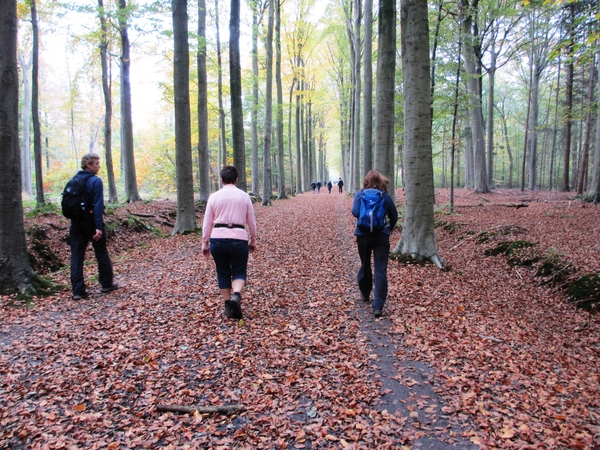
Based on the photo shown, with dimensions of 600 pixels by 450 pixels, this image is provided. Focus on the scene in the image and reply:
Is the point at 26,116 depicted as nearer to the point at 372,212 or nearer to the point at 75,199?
the point at 75,199

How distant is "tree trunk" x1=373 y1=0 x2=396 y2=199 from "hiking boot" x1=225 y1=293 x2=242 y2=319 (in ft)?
26.5

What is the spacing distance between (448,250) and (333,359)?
6.73 m

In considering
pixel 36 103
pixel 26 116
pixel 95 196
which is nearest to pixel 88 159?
pixel 95 196

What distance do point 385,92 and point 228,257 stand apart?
351 inches

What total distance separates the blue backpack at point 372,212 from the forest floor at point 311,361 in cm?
127

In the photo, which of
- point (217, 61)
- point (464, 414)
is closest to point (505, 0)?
point (217, 61)

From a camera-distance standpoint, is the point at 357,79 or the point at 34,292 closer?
the point at 34,292

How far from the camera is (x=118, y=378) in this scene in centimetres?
332

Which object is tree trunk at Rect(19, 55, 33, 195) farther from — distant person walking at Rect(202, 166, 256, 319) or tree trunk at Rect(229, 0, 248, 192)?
distant person walking at Rect(202, 166, 256, 319)

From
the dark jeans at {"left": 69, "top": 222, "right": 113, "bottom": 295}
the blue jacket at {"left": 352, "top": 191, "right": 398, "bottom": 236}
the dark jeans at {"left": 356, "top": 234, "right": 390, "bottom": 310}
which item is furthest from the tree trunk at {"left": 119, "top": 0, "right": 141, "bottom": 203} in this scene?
the dark jeans at {"left": 356, "top": 234, "right": 390, "bottom": 310}

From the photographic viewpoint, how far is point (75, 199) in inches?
209

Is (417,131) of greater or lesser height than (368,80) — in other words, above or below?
below

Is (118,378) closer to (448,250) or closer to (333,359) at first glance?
Answer: (333,359)

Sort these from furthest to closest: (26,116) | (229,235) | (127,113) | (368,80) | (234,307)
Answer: (26,116), (368,80), (127,113), (234,307), (229,235)
